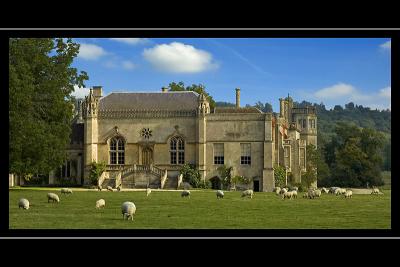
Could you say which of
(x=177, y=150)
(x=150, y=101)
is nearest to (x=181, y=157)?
(x=177, y=150)

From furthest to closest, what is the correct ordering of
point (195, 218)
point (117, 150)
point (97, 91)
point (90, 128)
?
point (97, 91), point (117, 150), point (90, 128), point (195, 218)

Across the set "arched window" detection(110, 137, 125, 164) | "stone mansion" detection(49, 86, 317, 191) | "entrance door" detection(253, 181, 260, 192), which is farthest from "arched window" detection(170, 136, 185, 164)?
"entrance door" detection(253, 181, 260, 192)

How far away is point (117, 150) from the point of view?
2058 inches

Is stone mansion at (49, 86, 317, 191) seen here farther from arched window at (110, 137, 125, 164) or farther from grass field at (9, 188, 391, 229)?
grass field at (9, 188, 391, 229)

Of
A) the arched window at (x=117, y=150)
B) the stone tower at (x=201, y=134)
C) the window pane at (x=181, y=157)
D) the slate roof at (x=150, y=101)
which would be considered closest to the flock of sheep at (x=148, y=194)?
the stone tower at (x=201, y=134)

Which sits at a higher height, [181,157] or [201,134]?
[201,134]

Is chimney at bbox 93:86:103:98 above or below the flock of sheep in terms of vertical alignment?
above

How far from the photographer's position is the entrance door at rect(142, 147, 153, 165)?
5194 centimetres

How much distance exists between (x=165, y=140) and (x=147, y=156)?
1790 mm

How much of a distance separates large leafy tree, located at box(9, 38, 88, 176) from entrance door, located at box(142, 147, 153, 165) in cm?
1225

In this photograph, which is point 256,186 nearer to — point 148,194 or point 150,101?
point 150,101
